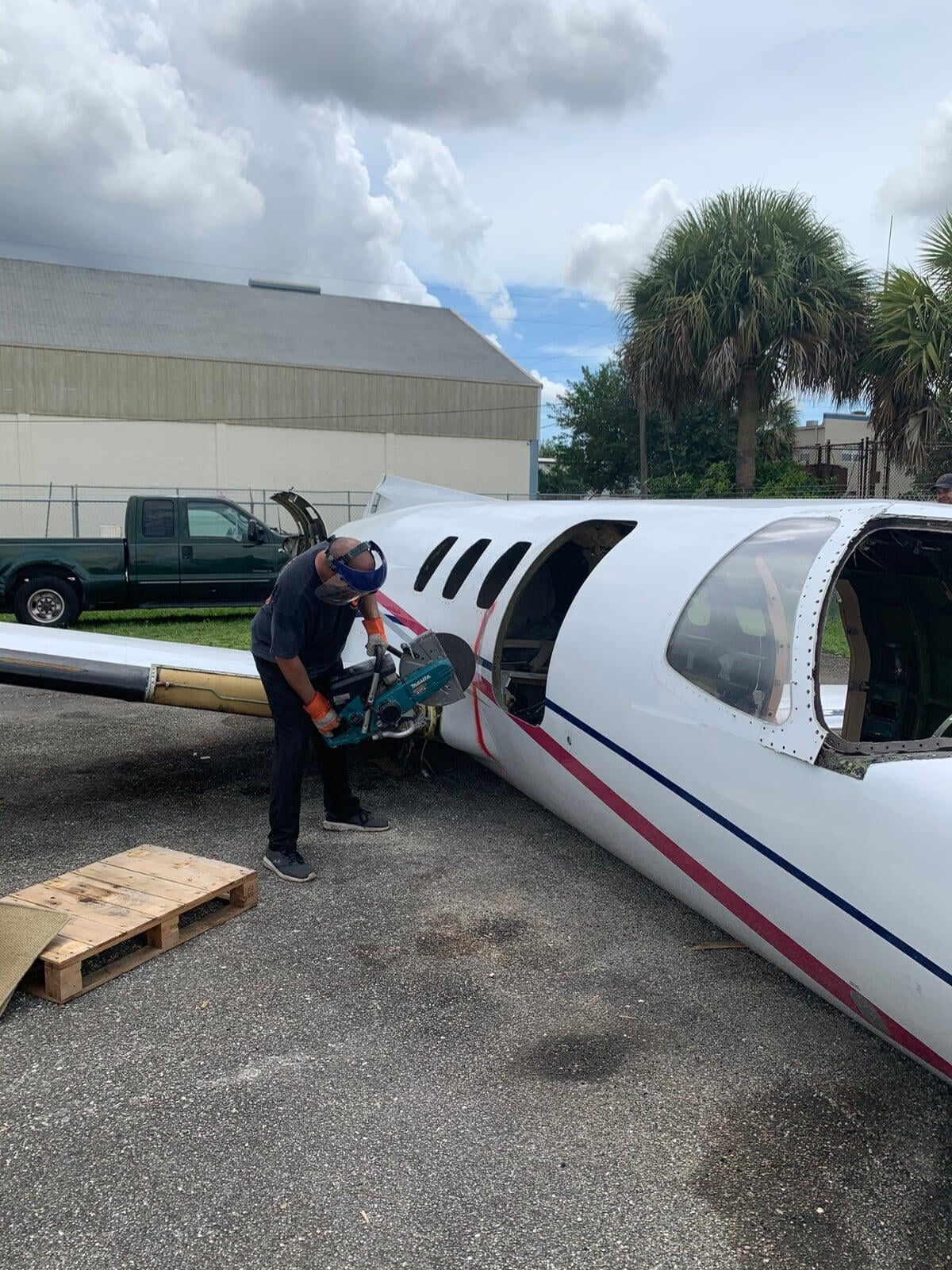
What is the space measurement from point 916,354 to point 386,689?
1253cm

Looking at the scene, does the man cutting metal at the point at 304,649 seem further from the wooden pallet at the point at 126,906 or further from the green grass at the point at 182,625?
the green grass at the point at 182,625

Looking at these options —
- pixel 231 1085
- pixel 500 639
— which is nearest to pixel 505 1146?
pixel 231 1085

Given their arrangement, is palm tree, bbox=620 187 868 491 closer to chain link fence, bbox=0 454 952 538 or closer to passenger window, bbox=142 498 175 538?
chain link fence, bbox=0 454 952 538

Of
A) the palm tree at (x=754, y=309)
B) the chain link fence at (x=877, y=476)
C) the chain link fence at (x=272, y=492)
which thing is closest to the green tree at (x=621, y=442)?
the chain link fence at (x=272, y=492)

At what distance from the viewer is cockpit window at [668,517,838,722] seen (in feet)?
11.8

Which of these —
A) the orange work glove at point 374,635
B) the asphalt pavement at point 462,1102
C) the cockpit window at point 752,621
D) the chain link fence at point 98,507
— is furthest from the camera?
the chain link fence at point 98,507

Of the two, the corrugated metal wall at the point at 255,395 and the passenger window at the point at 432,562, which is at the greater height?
the corrugated metal wall at the point at 255,395

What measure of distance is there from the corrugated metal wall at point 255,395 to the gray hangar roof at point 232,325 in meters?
0.42

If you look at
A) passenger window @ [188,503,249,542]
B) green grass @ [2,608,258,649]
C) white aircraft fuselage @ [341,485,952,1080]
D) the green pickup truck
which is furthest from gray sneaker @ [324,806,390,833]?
passenger window @ [188,503,249,542]

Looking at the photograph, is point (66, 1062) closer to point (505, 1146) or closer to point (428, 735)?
point (505, 1146)

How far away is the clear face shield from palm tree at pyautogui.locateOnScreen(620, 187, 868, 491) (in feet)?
43.0

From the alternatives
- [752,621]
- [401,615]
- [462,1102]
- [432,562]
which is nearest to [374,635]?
[401,615]

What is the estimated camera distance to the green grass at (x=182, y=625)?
14.6 meters

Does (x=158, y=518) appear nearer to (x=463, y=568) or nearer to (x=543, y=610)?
(x=543, y=610)
